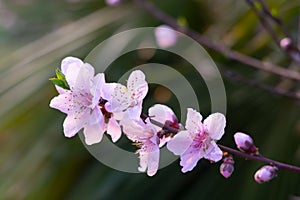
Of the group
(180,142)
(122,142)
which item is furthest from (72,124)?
(122,142)

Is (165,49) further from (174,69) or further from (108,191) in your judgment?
(108,191)

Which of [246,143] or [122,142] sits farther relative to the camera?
[122,142]

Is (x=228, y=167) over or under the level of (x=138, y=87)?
under

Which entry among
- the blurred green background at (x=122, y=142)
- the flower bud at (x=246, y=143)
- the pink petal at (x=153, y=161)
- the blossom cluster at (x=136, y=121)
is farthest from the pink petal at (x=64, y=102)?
the blurred green background at (x=122, y=142)

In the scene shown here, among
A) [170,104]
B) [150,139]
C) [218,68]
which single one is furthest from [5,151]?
[150,139]

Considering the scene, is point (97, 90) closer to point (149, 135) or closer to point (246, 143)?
point (149, 135)

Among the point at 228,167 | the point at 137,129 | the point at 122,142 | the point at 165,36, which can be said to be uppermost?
the point at 137,129

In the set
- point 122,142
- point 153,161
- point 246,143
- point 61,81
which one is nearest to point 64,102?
point 61,81

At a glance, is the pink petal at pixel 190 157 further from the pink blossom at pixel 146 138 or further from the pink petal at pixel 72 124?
the pink petal at pixel 72 124
